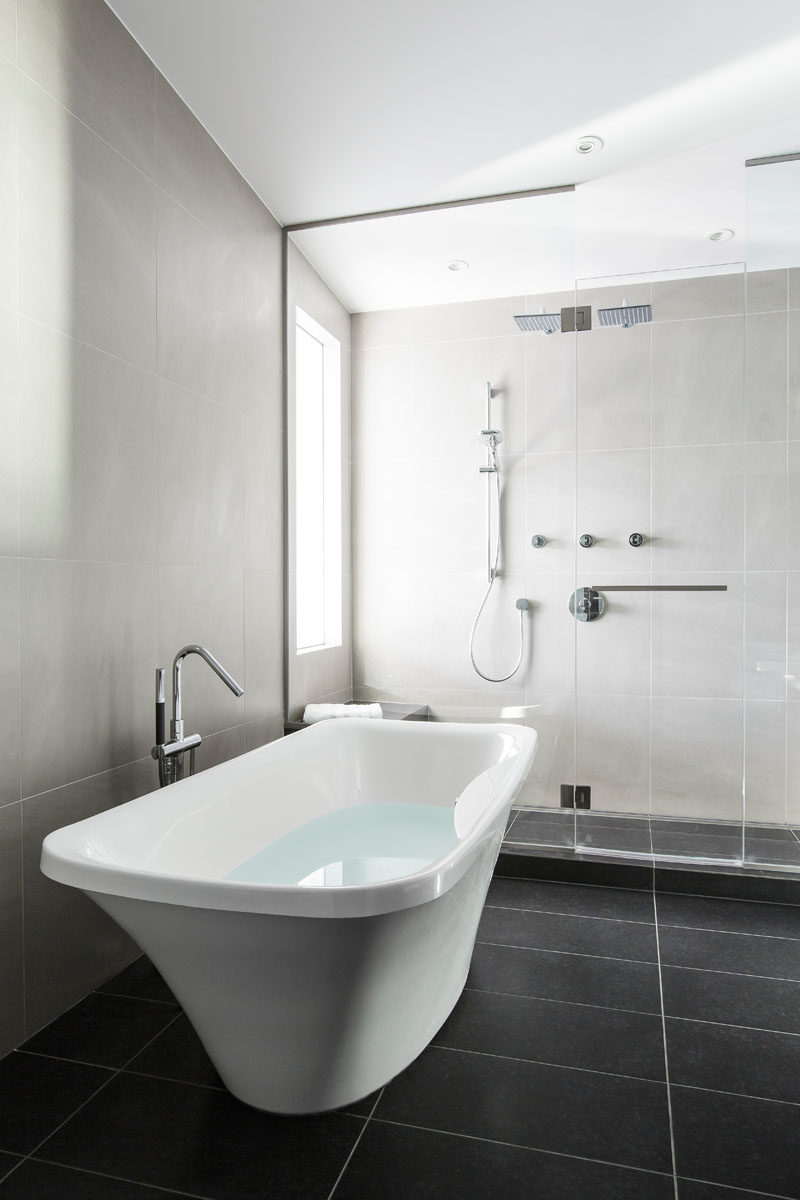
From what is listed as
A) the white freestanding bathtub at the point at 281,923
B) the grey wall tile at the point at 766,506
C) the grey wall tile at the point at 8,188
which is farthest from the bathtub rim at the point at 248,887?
the grey wall tile at the point at 766,506

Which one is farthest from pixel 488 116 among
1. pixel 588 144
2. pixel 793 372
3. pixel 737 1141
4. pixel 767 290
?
pixel 737 1141

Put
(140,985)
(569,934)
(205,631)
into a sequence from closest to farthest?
(140,985)
(569,934)
(205,631)

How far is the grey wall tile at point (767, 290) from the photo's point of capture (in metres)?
2.72

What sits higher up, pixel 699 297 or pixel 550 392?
pixel 699 297

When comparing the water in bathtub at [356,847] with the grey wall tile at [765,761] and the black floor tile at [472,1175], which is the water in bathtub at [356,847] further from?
the grey wall tile at [765,761]

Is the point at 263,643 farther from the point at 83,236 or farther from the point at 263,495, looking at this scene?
the point at 83,236

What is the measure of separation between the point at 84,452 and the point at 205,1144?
5.37ft

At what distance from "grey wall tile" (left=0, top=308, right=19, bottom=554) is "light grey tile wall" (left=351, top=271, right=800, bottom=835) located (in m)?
1.75

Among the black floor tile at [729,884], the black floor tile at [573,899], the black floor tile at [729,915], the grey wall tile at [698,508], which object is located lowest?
the black floor tile at [729,915]

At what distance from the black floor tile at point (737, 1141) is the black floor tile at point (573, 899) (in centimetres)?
95

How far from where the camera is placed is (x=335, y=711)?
3.28 metres

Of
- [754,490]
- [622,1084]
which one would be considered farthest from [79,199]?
[622,1084]

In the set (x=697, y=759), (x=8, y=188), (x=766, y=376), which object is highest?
(x=8, y=188)

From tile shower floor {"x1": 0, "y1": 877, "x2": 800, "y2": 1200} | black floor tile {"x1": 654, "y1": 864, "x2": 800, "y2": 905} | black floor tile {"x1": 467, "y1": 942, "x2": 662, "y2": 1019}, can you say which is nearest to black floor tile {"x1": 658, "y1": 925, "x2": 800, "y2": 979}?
tile shower floor {"x1": 0, "y1": 877, "x2": 800, "y2": 1200}
